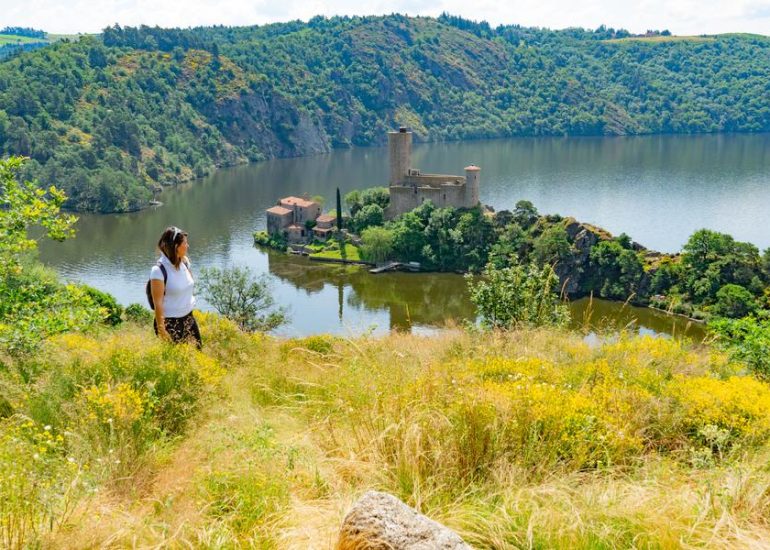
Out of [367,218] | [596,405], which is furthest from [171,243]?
[367,218]

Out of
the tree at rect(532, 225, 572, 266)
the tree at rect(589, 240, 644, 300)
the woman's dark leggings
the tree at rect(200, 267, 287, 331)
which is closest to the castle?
the tree at rect(532, 225, 572, 266)

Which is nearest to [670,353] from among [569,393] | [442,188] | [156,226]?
[569,393]

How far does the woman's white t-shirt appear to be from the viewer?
576 cm

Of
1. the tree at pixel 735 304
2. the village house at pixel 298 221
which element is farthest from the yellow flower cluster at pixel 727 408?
the village house at pixel 298 221

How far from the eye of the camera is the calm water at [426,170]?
3425cm

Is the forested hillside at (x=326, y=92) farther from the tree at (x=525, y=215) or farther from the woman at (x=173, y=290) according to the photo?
the woman at (x=173, y=290)

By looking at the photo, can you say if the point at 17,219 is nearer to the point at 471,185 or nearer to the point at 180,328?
the point at 180,328

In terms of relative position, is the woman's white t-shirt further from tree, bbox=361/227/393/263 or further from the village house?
the village house

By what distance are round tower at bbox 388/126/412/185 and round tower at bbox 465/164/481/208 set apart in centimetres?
578

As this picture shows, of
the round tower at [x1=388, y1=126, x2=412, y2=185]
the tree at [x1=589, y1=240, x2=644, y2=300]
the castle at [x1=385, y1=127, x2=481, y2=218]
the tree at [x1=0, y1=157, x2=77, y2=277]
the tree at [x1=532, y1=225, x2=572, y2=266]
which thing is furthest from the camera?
the round tower at [x1=388, y1=126, x2=412, y2=185]

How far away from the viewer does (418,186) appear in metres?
46.2

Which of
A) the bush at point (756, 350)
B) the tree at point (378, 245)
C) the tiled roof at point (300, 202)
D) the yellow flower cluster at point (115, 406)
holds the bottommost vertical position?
the tree at point (378, 245)

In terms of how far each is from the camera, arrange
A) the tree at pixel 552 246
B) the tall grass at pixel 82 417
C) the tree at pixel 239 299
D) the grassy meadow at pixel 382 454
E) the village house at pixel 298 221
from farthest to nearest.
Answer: the village house at pixel 298 221 → the tree at pixel 552 246 → the tree at pixel 239 299 → the grassy meadow at pixel 382 454 → the tall grass at pixel 82 417

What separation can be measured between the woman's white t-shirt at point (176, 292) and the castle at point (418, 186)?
125 feet
